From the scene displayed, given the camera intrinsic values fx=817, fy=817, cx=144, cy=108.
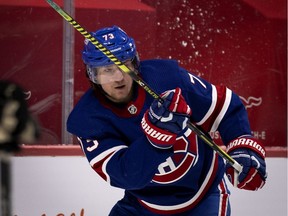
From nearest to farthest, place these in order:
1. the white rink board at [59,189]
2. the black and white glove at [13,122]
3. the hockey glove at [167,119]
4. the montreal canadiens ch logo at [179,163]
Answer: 1. the black and white glove at [13,122]
2. the hockey glove at [167,119]
3. the montreal canadiens ch logo at [179,163]
4. the white rink board at [59,189]

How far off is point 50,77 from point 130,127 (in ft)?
3.55

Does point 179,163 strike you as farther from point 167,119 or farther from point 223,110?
point 167,119

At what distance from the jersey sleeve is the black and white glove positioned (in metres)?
1.32

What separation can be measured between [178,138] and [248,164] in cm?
22

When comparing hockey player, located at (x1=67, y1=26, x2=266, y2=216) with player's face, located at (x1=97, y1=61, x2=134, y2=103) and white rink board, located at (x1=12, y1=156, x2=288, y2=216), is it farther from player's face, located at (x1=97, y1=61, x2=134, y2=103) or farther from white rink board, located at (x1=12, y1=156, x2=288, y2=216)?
white rink board, located at (x1=12, y1=156, x2=288, y2=216)

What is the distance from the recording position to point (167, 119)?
205 centimetres

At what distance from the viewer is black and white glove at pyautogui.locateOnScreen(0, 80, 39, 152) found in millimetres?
1102

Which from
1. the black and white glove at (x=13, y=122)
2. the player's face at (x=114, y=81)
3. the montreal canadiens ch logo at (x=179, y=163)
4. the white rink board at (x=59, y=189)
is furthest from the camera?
the white rink board at (x=59, y=189)

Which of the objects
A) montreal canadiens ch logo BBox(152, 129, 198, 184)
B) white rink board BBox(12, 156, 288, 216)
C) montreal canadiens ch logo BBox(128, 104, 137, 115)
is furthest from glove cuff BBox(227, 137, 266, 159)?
white rink board BBox(12, 156, 288, 216)

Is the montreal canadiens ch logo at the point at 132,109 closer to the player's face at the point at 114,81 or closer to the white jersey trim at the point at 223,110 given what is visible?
the player's face at the point at 114,81

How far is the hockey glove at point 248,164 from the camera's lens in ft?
7.70

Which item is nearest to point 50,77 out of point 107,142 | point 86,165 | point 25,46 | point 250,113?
point 25,46

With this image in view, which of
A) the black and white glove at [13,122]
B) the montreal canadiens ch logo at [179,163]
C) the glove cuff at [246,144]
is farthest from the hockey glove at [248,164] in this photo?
the black and white glove at [13,122]

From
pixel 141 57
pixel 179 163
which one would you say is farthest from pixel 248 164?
pixel 141 57
